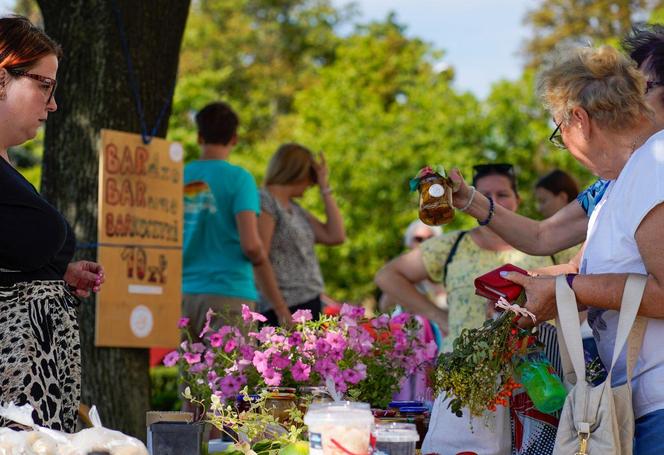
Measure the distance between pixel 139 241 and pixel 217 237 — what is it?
0.76 metres

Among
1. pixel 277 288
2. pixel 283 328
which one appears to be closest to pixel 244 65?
pixel 277 288

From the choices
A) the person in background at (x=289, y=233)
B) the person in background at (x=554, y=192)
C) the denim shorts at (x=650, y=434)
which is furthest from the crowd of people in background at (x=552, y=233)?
the person in background at (x=554, y=192)

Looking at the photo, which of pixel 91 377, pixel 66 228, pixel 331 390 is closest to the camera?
pixel 66 228

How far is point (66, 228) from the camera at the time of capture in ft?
9.45

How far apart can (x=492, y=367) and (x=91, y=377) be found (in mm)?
2608

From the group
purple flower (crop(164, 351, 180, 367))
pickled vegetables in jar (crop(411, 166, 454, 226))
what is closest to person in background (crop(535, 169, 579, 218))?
pickled vegetables in jar (crop(411, 166, 454, 226))

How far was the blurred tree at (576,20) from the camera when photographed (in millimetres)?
23375

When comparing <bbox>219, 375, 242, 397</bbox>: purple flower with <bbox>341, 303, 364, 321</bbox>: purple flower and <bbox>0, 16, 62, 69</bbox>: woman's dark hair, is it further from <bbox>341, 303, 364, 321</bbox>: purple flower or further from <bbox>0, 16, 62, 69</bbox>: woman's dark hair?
<bbox>0, 16, 62, 69</bbox>: woman's dark hair

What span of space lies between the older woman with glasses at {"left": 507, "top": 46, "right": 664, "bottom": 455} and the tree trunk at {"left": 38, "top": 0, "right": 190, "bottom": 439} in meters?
2.51

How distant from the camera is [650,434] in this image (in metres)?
2.54

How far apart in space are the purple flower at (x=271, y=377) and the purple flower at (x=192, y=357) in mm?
342

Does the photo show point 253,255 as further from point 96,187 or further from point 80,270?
point 80,270

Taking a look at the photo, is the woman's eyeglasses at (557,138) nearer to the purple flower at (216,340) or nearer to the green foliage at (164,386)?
the purple flower at (216,340)

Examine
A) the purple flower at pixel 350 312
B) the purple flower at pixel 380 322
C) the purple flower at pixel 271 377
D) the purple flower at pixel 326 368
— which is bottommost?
the purple flower at pixel 271 377
